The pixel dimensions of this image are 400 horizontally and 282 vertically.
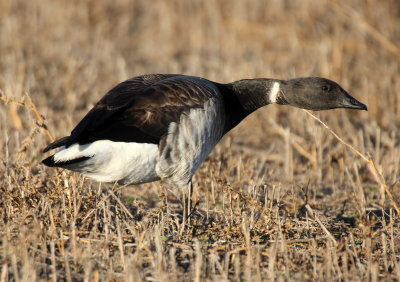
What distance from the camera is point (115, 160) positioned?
388cm

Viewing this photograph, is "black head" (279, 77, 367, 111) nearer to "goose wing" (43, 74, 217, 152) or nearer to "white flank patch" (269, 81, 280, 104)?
"white flank patch" (269, 81, 280, 104)

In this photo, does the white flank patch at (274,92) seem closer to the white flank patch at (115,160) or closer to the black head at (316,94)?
the black head at (316,94)

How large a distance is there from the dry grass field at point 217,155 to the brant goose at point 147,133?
0.84ft

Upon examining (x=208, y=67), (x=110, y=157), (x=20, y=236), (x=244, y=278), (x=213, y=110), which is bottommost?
(x=244, y=278)

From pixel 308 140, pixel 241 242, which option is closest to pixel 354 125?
pixel 308 140

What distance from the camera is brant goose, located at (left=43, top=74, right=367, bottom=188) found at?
377 centimetres

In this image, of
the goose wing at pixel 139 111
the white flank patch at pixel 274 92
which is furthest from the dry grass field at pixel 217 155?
the white flank patch at pixel 274 92

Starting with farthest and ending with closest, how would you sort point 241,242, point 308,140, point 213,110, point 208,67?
point 208,67
point 308,140
point 213,110
point 241,242

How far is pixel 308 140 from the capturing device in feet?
21.6

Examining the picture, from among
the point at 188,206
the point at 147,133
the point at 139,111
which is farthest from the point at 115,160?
the point at 188,206

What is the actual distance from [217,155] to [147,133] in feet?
5.44

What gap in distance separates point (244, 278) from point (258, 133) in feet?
12.9

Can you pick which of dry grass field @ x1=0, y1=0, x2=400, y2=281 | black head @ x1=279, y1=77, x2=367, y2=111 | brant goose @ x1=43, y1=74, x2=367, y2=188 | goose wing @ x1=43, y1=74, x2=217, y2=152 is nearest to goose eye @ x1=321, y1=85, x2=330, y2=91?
black head @ x1=279, y1=77, x2=367, y2=111

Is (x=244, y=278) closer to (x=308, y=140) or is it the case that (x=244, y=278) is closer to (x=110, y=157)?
(x=110, y=157)
